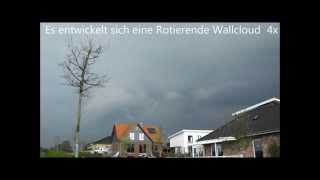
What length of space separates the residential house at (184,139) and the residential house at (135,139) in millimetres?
139

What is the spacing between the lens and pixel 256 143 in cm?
350

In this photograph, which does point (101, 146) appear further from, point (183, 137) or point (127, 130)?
point (183, 137)

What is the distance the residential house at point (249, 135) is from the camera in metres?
3.48

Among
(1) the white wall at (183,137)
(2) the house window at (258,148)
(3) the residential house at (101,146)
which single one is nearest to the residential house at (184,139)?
(1) the white wall at (183,137)

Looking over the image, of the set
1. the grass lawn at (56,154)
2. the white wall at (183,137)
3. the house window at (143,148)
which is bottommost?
the grass lawn at (56,154)

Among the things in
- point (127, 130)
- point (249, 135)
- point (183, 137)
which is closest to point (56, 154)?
point (127, 130)

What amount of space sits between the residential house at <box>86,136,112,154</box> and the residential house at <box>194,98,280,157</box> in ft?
2.80

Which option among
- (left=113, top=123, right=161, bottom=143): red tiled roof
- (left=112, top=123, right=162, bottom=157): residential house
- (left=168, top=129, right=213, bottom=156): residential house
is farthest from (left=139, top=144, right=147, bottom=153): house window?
(left=168, top=129, right=213, bottom=156): residential house

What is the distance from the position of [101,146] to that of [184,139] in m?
0.82

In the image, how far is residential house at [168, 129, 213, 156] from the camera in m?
3.50

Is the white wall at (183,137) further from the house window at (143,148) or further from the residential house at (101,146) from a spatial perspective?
the residential house at (101,146)

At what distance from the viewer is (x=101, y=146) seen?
11.6ft
